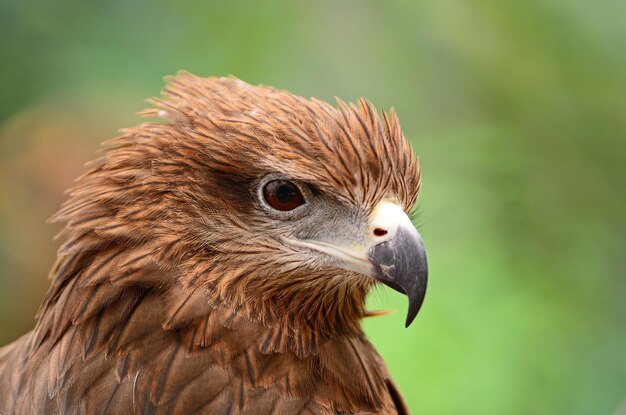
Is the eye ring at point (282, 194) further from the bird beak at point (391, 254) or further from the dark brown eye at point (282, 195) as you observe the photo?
the bird beak at point (391, 254)

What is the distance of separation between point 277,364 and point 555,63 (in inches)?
104

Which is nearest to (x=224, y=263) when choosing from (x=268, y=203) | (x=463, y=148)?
(x=268, y=203)

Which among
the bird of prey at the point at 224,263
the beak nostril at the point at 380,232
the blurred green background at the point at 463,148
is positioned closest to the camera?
the bird of prey at the point at 224,263

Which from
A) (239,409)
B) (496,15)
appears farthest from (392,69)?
(239,409)

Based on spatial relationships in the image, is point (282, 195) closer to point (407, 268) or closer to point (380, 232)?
point (380, 232)

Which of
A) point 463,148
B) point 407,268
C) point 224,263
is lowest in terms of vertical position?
point 224,263

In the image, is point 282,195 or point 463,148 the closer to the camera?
point 282,195

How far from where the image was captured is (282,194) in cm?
287

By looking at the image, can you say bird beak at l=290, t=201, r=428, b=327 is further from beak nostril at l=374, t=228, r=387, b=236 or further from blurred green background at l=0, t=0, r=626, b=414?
blurred green background at l=0, t=0, r=626, b=414

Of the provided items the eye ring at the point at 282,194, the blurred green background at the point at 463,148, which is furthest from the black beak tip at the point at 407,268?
the blurred green background at the point at 463,148

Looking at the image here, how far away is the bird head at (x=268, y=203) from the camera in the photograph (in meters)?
2.83

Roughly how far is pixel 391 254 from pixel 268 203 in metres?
0.41

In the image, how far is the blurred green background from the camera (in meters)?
4.47

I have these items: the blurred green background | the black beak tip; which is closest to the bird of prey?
the black beak tip
